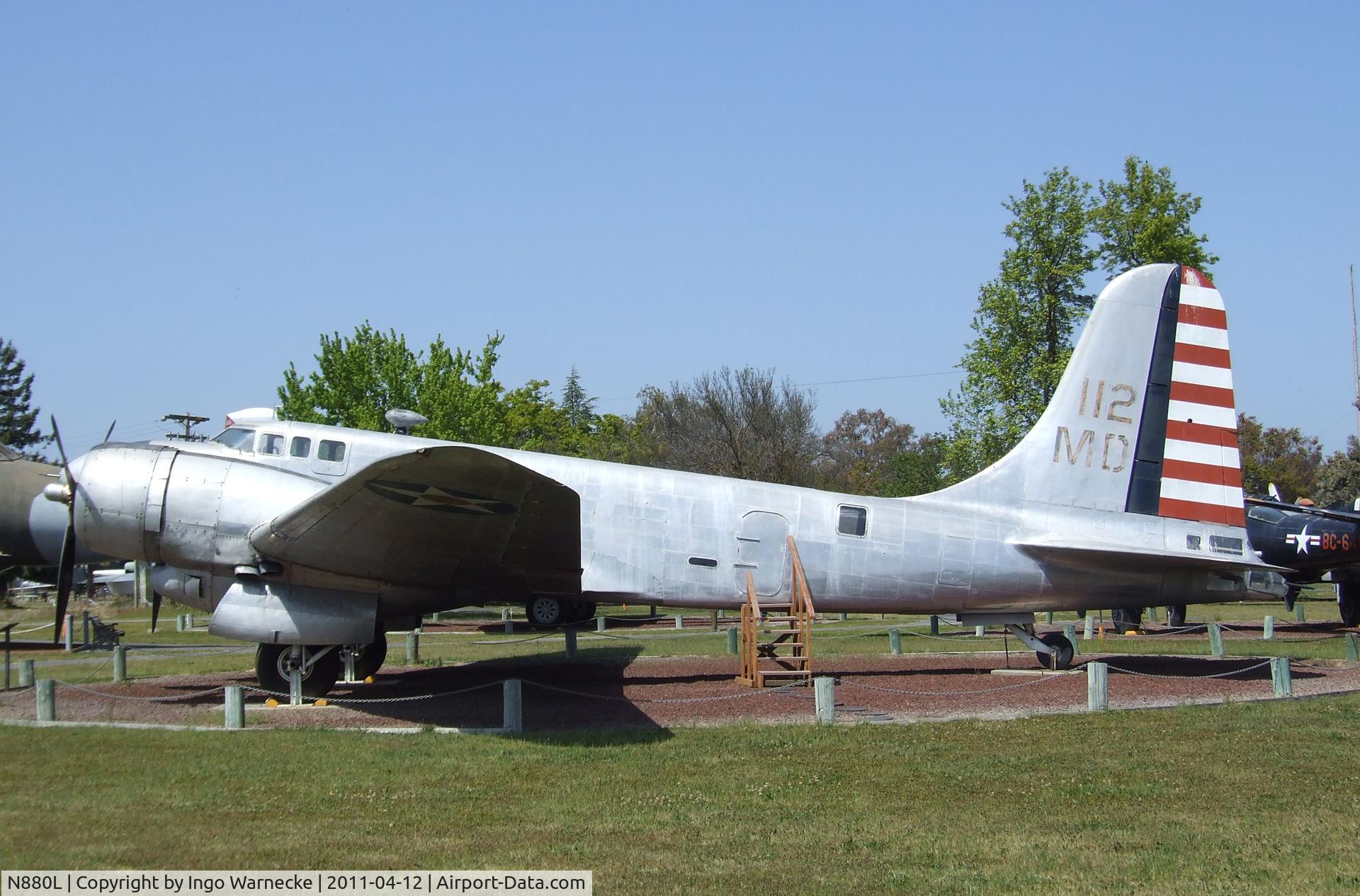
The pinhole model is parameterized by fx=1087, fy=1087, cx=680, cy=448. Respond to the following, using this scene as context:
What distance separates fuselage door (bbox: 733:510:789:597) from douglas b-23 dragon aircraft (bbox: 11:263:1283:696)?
0.09ft

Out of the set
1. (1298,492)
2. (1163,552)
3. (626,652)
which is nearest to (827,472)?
(1298,492)

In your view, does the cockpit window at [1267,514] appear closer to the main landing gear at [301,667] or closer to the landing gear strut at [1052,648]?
the landing gear strut at [1052,648]

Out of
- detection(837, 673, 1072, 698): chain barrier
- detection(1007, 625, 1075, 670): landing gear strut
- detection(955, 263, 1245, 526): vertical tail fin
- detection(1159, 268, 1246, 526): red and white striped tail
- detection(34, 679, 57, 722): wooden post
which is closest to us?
detection(34, 679, 57, 722): wooden post

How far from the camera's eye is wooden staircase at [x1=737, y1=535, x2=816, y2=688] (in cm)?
1426

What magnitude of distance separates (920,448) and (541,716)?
215ft

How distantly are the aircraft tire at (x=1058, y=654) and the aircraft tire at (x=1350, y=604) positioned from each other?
591 inches

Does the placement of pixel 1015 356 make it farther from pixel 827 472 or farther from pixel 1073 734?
pixel 827 472

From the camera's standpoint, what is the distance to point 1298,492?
230 feet

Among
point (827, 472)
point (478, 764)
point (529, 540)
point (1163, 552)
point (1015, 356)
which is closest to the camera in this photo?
point (478, 764)

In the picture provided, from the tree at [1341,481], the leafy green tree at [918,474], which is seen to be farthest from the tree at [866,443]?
the tree at [1341,481]

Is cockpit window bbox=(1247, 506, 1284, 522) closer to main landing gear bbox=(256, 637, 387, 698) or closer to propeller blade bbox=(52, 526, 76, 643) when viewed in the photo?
main landing gear bbox=(256, 637, 387, 698)

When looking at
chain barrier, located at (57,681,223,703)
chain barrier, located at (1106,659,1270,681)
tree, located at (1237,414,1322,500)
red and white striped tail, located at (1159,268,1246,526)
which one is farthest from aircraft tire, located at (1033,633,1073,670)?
tree, located at (1237,414,1322,500)

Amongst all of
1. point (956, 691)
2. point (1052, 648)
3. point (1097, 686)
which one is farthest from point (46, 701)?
point (1052, 648)

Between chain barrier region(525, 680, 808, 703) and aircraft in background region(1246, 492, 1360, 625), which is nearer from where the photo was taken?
chain barrier region(525, 680, 808, 703)
